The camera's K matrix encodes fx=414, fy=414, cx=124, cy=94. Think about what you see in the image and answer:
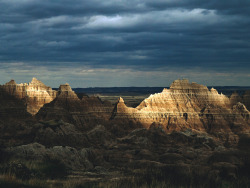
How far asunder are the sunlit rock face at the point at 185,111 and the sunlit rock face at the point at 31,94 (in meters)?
20.4

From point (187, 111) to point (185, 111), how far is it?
57 cm

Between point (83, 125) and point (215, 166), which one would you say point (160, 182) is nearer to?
point (215, 166)

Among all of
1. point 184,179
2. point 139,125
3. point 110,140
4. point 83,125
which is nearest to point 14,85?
point 83,125

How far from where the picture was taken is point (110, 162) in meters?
48.4

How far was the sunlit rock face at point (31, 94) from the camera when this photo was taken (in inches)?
4220

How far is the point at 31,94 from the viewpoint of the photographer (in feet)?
376

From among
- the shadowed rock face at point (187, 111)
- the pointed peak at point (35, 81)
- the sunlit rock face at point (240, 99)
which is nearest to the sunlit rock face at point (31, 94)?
the pointed peak at point (35, 81)

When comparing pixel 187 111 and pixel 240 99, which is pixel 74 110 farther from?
pixel 240 99

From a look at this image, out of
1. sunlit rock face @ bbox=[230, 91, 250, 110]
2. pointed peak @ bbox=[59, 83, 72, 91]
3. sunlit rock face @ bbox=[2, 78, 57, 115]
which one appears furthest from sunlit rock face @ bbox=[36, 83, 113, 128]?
sunlit rock face @ bbox=[230, 91, 250, 110]

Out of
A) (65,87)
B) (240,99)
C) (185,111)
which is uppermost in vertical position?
(65,87)

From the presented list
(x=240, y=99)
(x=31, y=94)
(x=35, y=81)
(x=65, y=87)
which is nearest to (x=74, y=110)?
(x=65, y=87)

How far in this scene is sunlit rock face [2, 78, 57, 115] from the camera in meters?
107

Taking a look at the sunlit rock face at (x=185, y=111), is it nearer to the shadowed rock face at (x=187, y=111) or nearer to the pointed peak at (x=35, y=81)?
the shadowed rock face at (x=187, y=111)

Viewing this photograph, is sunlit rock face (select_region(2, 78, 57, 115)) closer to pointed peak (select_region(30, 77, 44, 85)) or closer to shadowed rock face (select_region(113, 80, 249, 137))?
pointed peak (select_region(30, 77, 44, 85))
